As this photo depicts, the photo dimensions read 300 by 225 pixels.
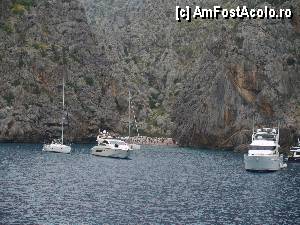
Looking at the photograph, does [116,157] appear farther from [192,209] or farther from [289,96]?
[192,209]

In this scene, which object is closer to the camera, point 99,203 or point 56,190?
point 99,203

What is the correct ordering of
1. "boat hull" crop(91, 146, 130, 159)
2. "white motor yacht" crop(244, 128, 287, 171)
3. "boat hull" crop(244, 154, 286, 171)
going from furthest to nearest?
"boat hull" crop(91, 146, 130, 159) → "white motor yacht" crop(244, 128, 287, 171) → "boat hull" crop(244, 154, 286, 171)

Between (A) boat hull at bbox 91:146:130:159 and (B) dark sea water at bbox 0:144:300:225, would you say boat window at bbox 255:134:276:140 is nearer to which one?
(B) dark sea water at bbox 0:144:300:225

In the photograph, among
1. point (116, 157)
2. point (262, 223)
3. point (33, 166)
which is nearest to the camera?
point (262, 223)

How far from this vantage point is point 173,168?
124 metres

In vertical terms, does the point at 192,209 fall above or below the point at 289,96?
below

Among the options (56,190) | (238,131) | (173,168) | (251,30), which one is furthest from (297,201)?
(251,30)

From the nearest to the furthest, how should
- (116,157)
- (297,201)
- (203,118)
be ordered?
(297,201)
(116,157)
(203,118)

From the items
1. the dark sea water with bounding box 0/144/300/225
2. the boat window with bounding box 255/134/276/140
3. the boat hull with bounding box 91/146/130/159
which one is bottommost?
the dark sea water with bounding box 0/144/300/225

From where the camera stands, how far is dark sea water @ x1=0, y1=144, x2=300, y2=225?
212 ft

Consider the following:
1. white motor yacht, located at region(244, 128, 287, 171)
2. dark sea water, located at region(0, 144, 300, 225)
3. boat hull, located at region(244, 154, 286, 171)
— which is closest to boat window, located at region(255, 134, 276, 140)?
white motor yacht, located at region(244, 128, 287, 171)

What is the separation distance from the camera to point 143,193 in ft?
273

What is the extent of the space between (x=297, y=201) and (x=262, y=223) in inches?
646

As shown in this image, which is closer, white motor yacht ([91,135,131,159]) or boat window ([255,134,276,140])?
boat window ([255,134,276,140])
